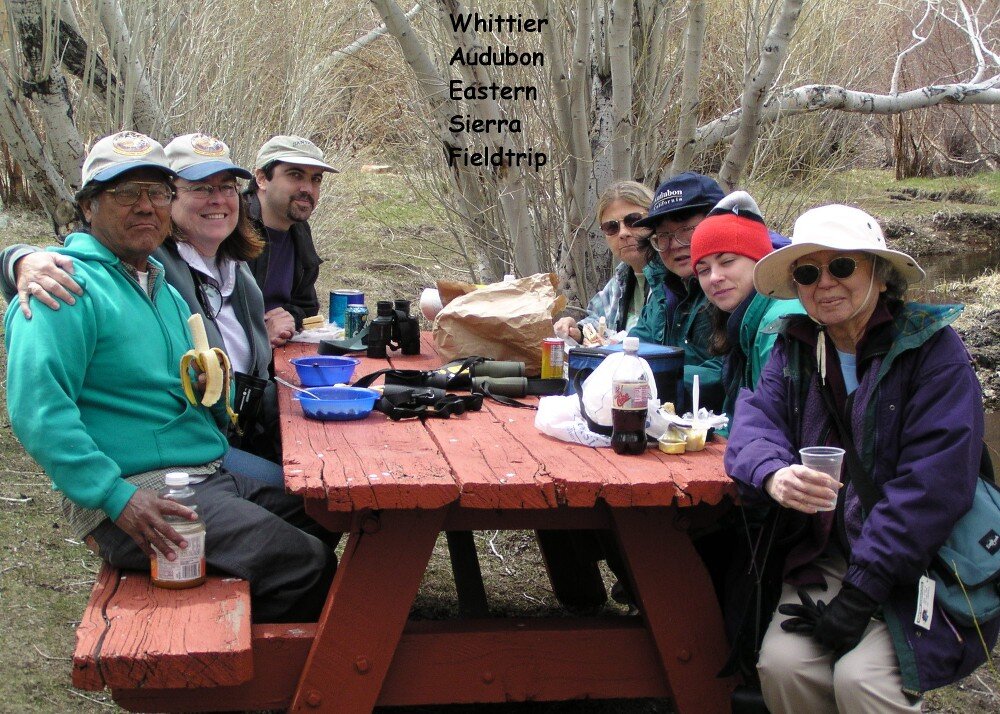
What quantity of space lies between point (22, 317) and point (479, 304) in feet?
5.31

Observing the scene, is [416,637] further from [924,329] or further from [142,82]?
[142,82]

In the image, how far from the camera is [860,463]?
8.37ft

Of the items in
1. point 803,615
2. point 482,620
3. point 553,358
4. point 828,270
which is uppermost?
point 828,270

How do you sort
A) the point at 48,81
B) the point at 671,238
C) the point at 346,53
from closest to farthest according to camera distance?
the point at 671,238 < the point at 48,81 < the point at 346,53

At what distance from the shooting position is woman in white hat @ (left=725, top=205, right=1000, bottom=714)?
2.39 m

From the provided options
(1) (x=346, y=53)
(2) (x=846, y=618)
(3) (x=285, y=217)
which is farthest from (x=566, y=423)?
(1) (x=346, y=53)

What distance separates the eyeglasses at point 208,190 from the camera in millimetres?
3840

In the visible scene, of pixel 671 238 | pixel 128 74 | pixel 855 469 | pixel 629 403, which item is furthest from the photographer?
pixel 128 74

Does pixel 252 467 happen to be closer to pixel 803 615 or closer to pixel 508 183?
pixel 803 615

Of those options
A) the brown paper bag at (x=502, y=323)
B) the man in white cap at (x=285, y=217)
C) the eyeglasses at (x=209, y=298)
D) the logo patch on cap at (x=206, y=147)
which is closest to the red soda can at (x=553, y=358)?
the brown paper bag at (x=502, y=323)

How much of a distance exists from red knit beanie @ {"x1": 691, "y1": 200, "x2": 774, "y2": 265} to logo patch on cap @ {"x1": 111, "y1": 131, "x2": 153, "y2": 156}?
61.0 inches

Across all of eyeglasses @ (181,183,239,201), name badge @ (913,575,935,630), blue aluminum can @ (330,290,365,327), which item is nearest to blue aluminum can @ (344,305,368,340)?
blue aluminum can @ (330,290,365,327)

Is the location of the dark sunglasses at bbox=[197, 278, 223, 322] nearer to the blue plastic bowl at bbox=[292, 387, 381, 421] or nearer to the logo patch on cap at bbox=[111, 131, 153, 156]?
the blue plastic bowl at bbox=[292, 387, 381, 421]

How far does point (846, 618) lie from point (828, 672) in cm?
15
